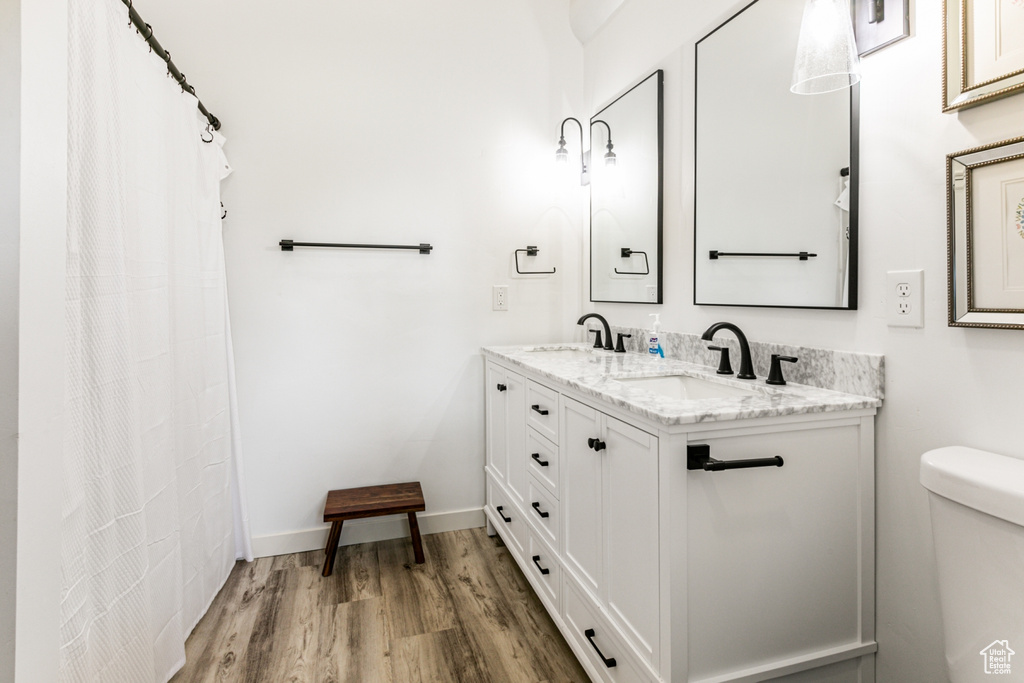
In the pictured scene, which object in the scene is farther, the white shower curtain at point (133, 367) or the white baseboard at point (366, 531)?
the white baseboard at point (366, 531)

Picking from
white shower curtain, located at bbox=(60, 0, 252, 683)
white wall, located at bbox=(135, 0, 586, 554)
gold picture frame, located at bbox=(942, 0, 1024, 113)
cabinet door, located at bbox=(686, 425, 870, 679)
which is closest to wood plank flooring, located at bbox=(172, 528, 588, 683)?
white shower curtain, located at bbox=(60, 0, 252, 683)

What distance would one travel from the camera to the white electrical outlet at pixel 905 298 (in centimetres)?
108

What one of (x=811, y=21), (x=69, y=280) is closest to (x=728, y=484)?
(x=811, y=21)

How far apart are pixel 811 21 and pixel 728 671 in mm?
1376

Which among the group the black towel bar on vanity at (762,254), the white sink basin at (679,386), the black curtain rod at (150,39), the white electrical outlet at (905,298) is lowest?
the white sink basin at (679,386)

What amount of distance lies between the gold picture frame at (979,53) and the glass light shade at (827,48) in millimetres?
156

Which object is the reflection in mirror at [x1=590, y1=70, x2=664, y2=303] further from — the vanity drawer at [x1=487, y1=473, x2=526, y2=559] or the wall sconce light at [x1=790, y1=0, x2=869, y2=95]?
the vanity drawer at [x1=487, y1=473, x2=526, y2=559]

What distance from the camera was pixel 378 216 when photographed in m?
2.32

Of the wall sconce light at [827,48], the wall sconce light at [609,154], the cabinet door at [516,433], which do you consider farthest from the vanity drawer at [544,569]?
the wall sconce light at [609,154]

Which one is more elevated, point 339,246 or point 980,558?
point 339,246

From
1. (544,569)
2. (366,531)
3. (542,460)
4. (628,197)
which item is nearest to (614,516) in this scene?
(542,460)

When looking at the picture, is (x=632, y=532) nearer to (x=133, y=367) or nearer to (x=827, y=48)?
(x=827, y=48)

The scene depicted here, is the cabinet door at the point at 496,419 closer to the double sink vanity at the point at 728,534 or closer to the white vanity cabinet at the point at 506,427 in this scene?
the white vanity cabinet at the point at 506,427

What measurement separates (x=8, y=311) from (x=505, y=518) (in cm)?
171
